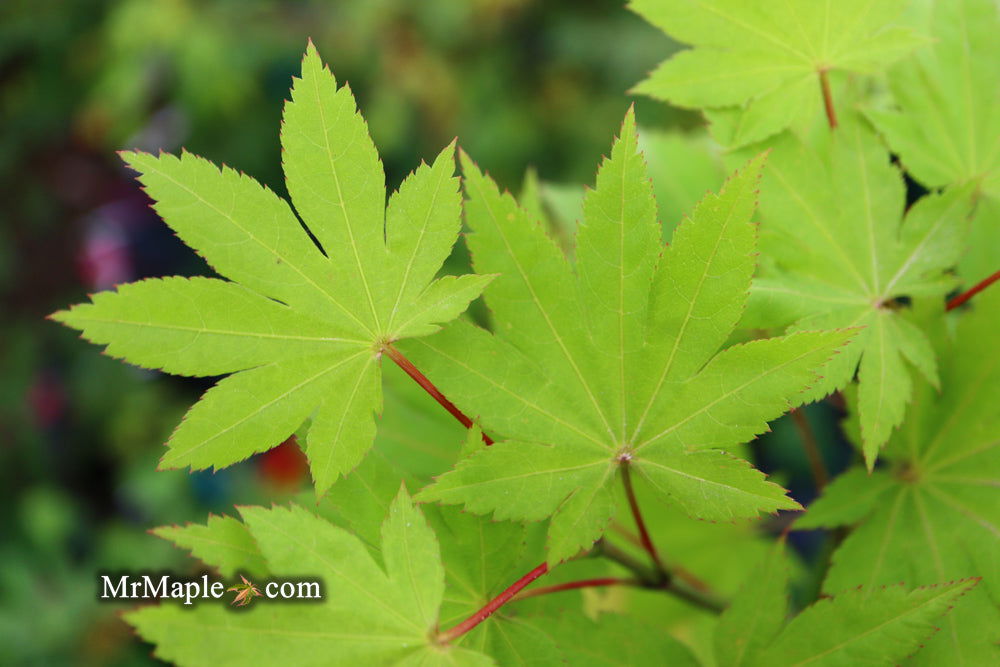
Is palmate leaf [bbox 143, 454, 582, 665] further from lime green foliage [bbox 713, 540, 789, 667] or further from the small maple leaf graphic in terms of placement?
lime green foliage [bbox 713, 540, 789, 667]

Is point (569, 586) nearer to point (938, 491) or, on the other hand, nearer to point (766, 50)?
point (938, 491)

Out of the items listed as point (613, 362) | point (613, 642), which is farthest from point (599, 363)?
point (613, 642)

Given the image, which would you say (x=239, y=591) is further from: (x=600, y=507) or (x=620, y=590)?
(x=620, y=590)

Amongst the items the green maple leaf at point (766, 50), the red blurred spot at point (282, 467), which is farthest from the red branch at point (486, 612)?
the red blurred spot at point (282, 467)

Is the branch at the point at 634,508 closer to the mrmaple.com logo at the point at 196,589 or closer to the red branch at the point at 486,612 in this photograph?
the red branch at the point at 486,612

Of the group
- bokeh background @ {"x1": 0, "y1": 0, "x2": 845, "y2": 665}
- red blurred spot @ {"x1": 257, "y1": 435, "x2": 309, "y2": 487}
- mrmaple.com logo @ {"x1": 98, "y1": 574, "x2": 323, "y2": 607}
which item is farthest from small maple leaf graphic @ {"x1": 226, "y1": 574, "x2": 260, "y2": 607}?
red blurred spot @ {"x1": 257, "y1": 435, "x2": 309, "y2": 487}

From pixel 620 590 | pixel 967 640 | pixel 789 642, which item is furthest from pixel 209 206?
pixel 620 590
